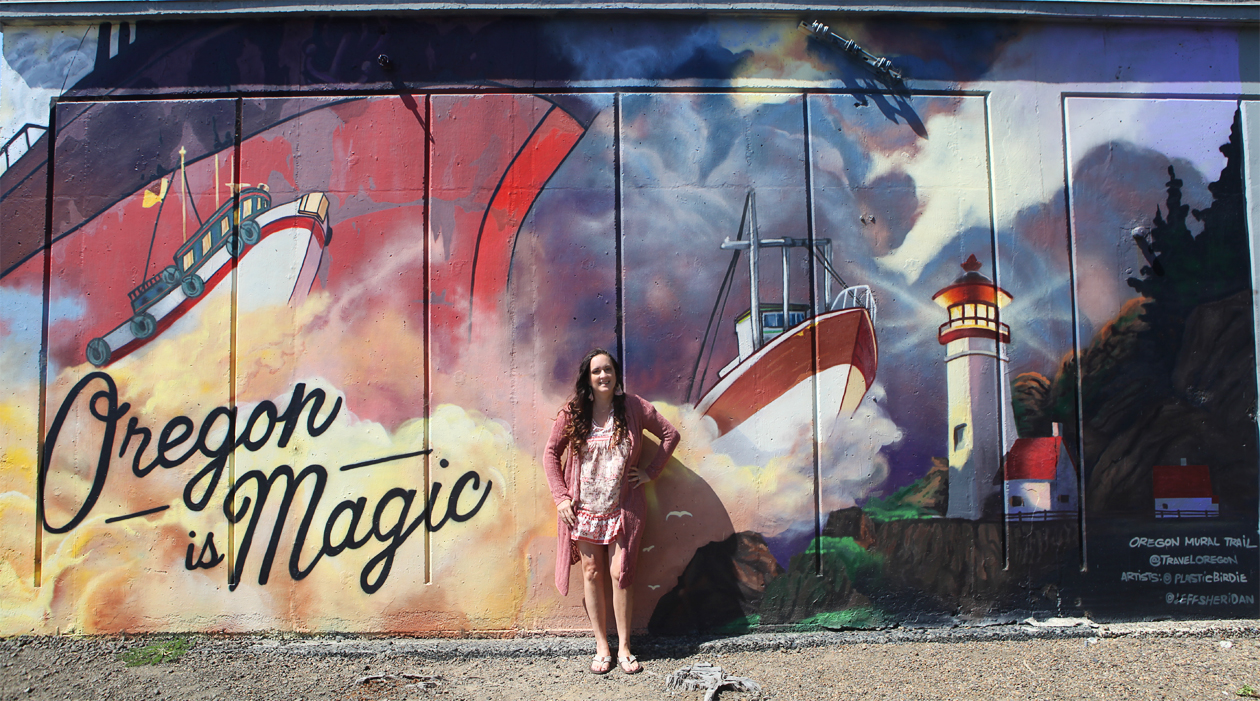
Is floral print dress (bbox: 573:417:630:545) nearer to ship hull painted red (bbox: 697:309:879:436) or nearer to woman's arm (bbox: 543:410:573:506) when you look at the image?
woman's arm (bbox: 543:410:573:506)

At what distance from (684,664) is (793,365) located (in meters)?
Result: 1.95

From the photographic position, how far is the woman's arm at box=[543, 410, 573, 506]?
4.03m

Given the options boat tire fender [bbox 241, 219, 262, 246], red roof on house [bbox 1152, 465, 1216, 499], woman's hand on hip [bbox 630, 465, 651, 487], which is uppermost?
boat tire fender [bbox 241, 219, 262, 246]

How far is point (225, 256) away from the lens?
445 cm

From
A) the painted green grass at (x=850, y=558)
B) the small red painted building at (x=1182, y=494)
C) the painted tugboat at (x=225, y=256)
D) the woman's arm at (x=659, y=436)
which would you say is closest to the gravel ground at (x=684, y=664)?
the painted green grass at (x=850, y=558)

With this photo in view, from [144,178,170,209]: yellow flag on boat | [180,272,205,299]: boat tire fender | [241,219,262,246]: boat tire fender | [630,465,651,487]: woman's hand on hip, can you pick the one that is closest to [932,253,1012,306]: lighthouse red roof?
[630,465,651,487]: woman's hand on hip

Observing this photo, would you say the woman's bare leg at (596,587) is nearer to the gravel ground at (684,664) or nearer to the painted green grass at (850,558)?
the gravel ground at (684,664)

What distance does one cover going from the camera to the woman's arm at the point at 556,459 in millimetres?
4031

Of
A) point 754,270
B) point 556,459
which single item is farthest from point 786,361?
point 556,459

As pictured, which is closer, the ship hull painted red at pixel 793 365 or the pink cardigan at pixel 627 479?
the pink cardigan at pixel 627 479

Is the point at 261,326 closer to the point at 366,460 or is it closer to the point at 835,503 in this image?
the point at 366,460

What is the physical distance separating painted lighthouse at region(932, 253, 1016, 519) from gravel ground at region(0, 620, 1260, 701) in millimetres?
893

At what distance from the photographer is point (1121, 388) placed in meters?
4.50

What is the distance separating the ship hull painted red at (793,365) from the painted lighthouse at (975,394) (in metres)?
0.54
